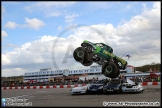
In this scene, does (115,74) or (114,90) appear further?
(115,74)

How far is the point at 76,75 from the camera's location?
Answer: 6134 cm

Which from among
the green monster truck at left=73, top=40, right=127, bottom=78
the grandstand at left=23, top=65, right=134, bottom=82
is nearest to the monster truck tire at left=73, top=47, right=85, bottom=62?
the green monster truck at left=73, top=40, right=127, bottom=78

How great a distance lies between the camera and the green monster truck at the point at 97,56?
59.5 feet

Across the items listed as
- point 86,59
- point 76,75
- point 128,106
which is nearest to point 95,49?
point 86,59

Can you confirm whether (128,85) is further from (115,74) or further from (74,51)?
(74,51)

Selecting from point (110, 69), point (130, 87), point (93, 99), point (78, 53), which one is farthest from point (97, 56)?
point (93, 99)

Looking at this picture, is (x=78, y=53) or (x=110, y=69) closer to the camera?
(x=78, y=53)

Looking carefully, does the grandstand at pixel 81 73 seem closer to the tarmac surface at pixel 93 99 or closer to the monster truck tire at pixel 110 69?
the monster truck tire at pixel 110 69

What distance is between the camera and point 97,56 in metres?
18.5

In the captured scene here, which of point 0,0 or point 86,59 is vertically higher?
point 0,0

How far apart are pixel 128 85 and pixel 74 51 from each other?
5.06 m

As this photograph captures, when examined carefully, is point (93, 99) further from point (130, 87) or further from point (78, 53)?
point (78, 53)

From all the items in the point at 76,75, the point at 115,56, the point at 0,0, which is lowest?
the point at 76,75

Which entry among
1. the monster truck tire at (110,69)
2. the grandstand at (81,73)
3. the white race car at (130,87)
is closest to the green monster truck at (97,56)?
the monster truck tire at (110,69)
